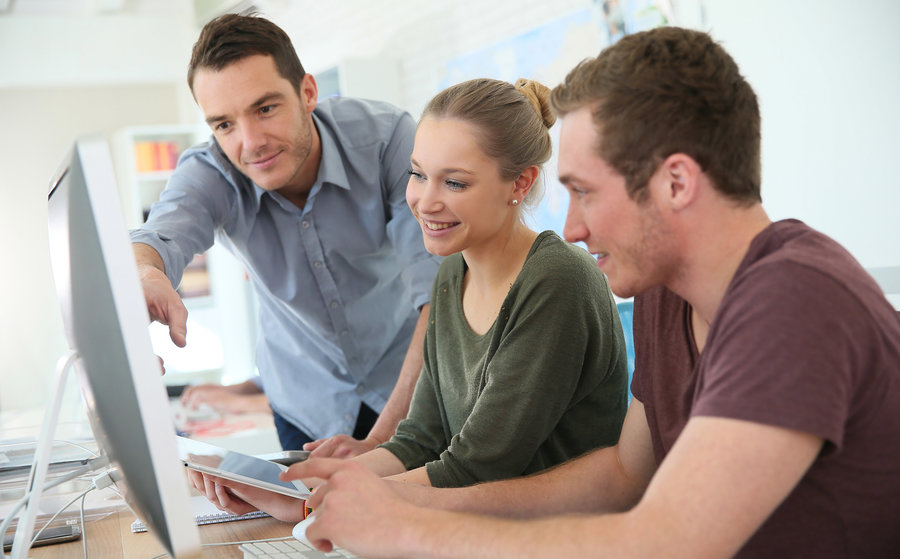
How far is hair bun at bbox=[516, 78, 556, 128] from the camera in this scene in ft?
4.97

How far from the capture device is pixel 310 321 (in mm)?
2047

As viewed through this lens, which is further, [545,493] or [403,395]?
[403,395]

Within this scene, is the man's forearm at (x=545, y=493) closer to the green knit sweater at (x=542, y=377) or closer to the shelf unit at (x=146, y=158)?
the green knit sweater at (x=542, y=377)

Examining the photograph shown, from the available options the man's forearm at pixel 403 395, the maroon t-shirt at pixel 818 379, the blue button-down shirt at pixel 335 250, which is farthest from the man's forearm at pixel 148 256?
the maroon t-shirt at pixel 818 379

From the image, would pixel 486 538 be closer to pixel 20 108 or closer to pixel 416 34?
pixel 416 34

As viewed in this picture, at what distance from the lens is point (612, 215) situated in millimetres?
955

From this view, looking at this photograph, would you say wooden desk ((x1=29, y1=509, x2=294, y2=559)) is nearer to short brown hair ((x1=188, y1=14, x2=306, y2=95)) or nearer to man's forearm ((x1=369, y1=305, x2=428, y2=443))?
man's forearm ((x1=369, y1=305, x2=428, y2=443))

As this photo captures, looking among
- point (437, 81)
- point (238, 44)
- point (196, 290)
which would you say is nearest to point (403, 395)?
point (238, 44)

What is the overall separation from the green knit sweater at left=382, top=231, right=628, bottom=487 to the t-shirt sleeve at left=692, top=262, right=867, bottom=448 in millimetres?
492

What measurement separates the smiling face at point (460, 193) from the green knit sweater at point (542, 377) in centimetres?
12

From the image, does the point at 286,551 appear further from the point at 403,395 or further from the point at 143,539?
the point at 403,395

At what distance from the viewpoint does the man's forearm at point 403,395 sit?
1.71 meters

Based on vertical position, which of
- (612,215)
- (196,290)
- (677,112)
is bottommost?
(196,290)

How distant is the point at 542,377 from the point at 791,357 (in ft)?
1.83
